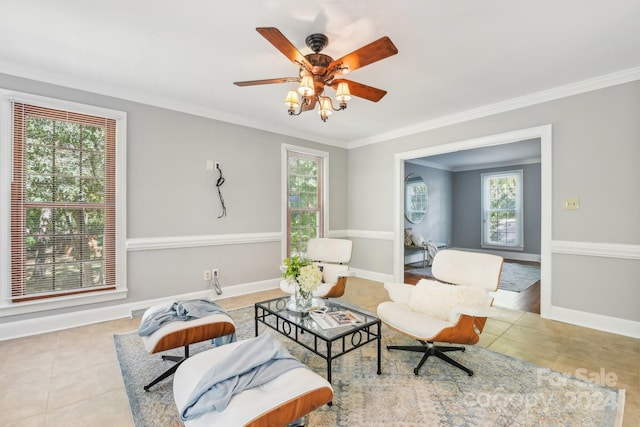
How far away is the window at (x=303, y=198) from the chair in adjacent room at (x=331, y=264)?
81 centimetres

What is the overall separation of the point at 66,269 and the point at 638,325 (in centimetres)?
567

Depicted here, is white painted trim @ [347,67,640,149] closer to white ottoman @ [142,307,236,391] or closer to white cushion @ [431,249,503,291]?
white cushion @ [431,249,503,291]

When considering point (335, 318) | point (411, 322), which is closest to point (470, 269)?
point (411, 322)

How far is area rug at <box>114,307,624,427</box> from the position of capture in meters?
1.71

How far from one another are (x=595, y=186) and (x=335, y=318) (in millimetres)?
3034

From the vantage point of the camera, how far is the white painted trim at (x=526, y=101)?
2.86m

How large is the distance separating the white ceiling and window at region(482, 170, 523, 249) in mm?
4756

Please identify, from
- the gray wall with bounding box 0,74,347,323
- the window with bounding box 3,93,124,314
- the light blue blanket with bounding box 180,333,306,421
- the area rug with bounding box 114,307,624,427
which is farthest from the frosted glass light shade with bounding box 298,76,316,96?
the window with bounding box 3,93,124,314

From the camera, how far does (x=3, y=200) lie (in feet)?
8.86

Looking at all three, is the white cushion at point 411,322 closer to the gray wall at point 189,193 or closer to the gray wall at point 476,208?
the gray wall at point 189,193

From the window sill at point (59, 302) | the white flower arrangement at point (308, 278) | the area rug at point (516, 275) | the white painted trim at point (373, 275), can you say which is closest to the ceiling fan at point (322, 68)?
the white flower arrangement at point (308, 278)

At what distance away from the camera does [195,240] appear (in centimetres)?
379

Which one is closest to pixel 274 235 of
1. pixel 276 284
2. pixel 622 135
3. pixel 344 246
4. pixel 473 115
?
pixel 276 284

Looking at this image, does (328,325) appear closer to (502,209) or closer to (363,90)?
(363,90)
